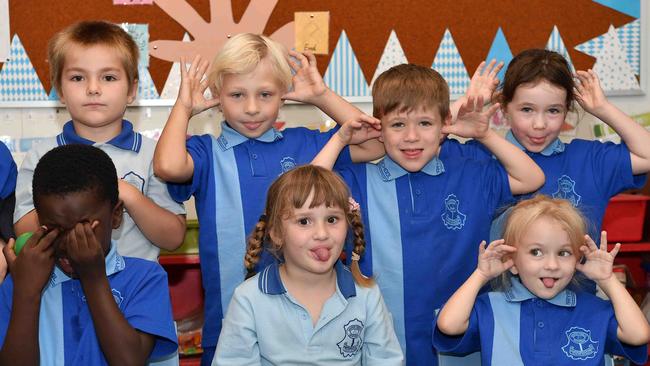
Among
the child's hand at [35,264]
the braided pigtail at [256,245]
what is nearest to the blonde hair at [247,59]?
the braided pigtail at [256,245]

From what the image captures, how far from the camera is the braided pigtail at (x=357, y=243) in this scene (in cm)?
233

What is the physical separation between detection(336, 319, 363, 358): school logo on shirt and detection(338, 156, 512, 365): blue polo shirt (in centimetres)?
35

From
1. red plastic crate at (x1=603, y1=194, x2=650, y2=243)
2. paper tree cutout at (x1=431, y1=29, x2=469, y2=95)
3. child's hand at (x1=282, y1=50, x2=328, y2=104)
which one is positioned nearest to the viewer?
child's hand at (x1=282, y1=50, x2=328, y2=104)

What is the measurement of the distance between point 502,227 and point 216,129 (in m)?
1.80

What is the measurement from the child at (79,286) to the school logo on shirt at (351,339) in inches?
17.8

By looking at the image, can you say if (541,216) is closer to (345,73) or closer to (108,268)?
(108,268)

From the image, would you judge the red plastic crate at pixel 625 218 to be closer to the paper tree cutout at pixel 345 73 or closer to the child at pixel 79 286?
the paper tree cutout at pixel 345 73

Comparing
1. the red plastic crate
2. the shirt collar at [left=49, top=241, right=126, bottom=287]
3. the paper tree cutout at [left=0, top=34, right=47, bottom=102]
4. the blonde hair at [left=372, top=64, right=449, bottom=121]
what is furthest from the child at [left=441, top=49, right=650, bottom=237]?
the paper tree cutout at [left=0, top=34, right=47, bottom=102]

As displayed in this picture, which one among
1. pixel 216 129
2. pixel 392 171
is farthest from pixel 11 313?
pixel 216 129

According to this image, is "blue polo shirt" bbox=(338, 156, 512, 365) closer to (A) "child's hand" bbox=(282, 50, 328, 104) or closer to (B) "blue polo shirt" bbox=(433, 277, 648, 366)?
(B) "blue polo shirt" bbox=(433, 277, 648, 366)

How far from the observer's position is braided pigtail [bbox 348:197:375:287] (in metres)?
2.33

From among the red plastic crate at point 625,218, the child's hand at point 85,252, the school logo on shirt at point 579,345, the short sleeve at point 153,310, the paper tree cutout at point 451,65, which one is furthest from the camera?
the paper tree cutout at point 451,65

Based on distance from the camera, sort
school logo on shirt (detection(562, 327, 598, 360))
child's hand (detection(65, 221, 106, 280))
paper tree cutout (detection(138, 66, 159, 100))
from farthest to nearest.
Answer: paper tree cutout (detection(138, 66, 159, 100)), school logo on shirt (detection(562, 327, 598, 360)), child's hand (detection(65, 221, 106, 280))

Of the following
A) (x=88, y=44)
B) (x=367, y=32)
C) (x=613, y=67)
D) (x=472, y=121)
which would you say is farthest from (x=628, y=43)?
(x=88, y=44)
